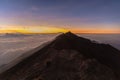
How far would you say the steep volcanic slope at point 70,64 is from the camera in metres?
86.8


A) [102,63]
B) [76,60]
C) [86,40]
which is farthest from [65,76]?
[86,40]

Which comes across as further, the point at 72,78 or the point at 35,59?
the point at 35,59

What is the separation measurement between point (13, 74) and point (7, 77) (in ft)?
10.2

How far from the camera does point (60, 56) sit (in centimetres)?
10250

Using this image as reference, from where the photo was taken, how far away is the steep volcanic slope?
285 feet

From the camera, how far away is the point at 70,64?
94.6m

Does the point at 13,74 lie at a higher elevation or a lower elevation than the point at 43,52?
A: lower

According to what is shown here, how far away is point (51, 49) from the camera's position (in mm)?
110562

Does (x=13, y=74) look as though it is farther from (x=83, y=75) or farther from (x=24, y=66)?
(x=83, y=75)

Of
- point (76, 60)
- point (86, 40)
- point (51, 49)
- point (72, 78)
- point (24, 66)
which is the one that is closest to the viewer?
point (72, 78)

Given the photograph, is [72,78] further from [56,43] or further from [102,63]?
[56,43]

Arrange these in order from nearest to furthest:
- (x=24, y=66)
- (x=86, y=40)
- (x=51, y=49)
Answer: (x=24, y=66) → (x=51, y=49) → (x=86, y=40)

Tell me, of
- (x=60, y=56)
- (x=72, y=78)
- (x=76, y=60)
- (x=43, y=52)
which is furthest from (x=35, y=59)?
(x=72, y=78)

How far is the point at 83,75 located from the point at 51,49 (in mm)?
30458
